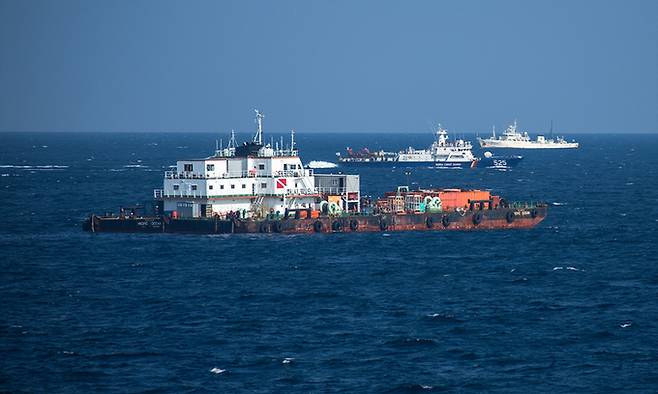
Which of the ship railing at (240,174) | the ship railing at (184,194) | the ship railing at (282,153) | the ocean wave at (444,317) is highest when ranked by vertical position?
the ship railing at (282,153)

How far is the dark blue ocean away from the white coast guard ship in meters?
3.30

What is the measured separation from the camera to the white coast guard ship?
100 metres

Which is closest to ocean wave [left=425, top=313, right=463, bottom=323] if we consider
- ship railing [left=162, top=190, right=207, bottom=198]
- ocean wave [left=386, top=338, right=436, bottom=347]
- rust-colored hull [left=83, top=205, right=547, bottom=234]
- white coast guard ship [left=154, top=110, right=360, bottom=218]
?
ocean wave [left=386, top=338, right=436, bottom=347]

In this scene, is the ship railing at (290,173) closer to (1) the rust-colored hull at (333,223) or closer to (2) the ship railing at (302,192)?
(2) the ship railing at (302,192)

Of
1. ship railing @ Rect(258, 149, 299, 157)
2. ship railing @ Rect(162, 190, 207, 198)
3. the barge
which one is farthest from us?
ship railing @ Rect(258, 149, 299, 157)

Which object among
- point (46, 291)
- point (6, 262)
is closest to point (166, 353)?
point (46, 291)

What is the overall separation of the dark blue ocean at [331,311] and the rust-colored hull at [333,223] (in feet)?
2.81

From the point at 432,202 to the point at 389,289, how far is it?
3110 centimetres

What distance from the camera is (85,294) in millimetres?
73750

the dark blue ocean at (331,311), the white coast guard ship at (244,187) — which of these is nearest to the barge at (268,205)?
the white coast guard ship at (244,187)

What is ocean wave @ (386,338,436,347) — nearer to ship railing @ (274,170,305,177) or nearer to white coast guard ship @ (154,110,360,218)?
white coast guard ship @ (154,110,360,218)

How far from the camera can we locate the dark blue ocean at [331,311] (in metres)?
53.8

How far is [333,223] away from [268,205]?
18.1 feet

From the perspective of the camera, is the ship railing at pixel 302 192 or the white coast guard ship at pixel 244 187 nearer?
the white coast guard ship at pixel 244 187
